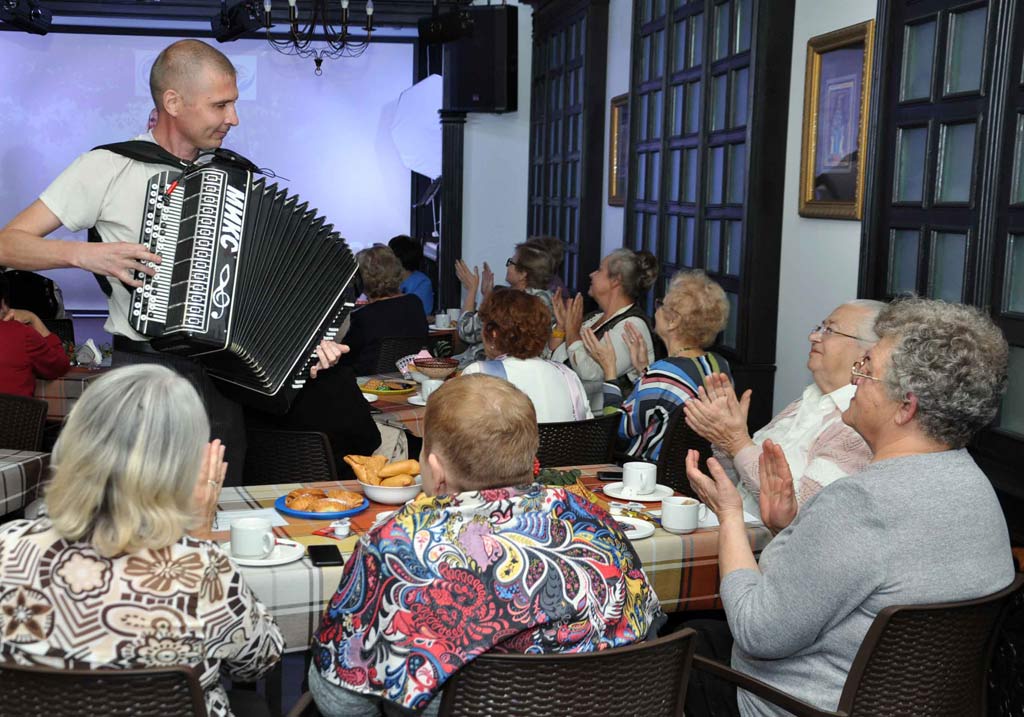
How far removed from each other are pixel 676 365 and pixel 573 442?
54 cm

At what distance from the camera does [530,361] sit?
3.59m

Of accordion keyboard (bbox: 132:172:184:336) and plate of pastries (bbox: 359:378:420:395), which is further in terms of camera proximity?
plate of pastries (bbox: 359:378:420:395)

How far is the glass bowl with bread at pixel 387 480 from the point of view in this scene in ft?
8.34

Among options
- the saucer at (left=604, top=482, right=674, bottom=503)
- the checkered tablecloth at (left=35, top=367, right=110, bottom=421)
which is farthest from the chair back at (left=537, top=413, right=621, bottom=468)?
the checkered tablecloth at (left=35, top=367, right=110, bottom=421)

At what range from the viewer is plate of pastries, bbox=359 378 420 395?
14.1 ft

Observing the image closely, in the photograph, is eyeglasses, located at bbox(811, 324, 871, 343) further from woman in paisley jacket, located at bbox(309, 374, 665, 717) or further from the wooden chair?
woman in paisley jacket, located at bbox(309, 374, 665, 717)

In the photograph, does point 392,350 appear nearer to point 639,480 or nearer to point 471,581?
point 639,480

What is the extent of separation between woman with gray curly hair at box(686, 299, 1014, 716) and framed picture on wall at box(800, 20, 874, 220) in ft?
6.92

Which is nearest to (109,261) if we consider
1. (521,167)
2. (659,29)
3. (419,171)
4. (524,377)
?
(524,377)

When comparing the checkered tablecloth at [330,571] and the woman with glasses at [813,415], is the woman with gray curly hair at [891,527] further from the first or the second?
the woman with glasses at [813,415]

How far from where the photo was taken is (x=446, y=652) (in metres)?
1.65

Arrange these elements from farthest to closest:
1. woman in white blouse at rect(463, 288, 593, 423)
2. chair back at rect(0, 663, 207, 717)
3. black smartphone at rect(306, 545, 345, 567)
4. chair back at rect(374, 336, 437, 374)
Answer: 1. chair back at rect(374, 336, 437, 374)
2. woman in white blouse at rect(463, 288, 593, 423)
3. black smartphone at rect(306, 545, 345, 567)
4. chair back at rect(0, 663, 207, 717)

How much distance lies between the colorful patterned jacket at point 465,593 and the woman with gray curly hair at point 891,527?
1.02ft

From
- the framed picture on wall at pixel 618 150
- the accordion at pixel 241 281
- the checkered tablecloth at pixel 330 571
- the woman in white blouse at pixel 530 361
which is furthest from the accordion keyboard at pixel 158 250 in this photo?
Answer: the framed picture on wall at pixel 618 150
